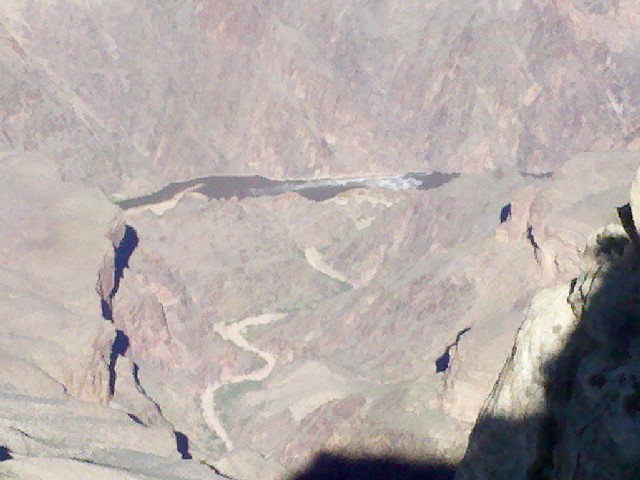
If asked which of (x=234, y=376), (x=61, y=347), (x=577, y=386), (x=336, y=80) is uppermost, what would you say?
(x=336, y=80)

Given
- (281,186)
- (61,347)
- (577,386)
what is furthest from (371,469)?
(281,186)

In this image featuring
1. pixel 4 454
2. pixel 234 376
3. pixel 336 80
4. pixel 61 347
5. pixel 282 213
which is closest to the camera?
pixel 4 454

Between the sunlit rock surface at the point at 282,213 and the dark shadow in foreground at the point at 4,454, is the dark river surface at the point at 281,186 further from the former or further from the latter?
the dark shadow in foreground at the point at 4,454

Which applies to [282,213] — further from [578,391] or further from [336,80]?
[578,391]

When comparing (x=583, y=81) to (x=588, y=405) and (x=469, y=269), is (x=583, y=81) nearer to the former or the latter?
(x=469, y=269)

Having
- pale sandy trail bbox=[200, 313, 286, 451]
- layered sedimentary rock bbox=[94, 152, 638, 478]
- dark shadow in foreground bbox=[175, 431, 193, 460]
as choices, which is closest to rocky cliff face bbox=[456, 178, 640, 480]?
layered sedimentary rock bbox=[94, 152, 638, 478]

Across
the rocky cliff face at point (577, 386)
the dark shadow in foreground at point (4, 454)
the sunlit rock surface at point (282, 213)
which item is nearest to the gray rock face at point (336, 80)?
the sunlit rock surface at point (282, 213)

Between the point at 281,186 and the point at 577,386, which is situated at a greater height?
the point at 281,186
